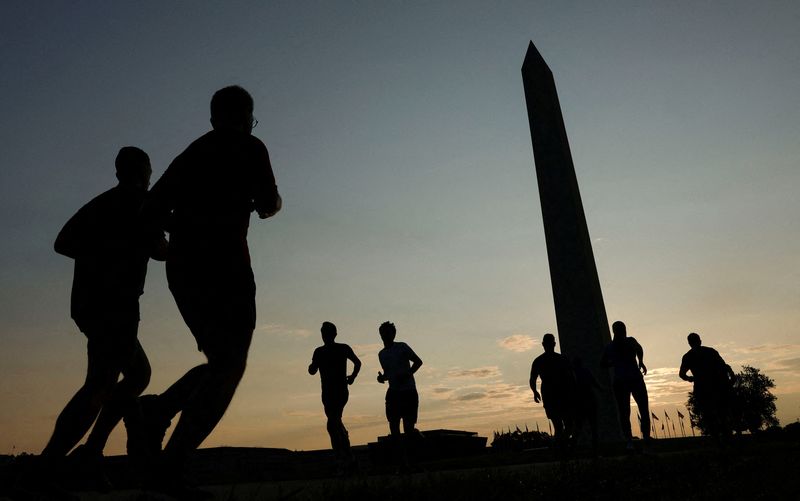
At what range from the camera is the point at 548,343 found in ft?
30.3

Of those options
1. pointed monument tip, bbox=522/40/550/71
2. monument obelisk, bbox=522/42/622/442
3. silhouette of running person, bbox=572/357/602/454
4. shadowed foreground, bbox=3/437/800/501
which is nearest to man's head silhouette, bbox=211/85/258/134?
shadowed foreground, bbox=3/437/800/501

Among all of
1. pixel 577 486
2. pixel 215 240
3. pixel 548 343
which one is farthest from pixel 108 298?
pixel 548 343

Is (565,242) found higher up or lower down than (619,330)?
higher up

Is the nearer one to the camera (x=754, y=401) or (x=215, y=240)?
(x=215, y=240)

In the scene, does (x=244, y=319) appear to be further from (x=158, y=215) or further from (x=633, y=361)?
(x=633, y=361)

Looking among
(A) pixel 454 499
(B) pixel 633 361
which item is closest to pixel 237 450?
(B) pixel 633 361

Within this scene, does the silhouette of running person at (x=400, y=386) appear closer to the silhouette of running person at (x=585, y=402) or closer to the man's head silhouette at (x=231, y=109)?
the silhouette of running person at (x=585, y=402)

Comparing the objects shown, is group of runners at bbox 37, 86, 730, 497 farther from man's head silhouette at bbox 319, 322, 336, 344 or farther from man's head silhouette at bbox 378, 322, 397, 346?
man's head silhouette at bbox 378, 322, 397, 346

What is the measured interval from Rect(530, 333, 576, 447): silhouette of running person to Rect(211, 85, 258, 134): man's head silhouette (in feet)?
22.1

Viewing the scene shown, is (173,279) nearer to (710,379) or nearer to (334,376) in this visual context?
(334,376)

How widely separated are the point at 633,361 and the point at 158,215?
310 inches

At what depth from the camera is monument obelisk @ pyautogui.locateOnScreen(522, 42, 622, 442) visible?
17.8m

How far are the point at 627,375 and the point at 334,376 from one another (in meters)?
4.16

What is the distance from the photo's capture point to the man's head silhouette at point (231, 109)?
10.8 feet
